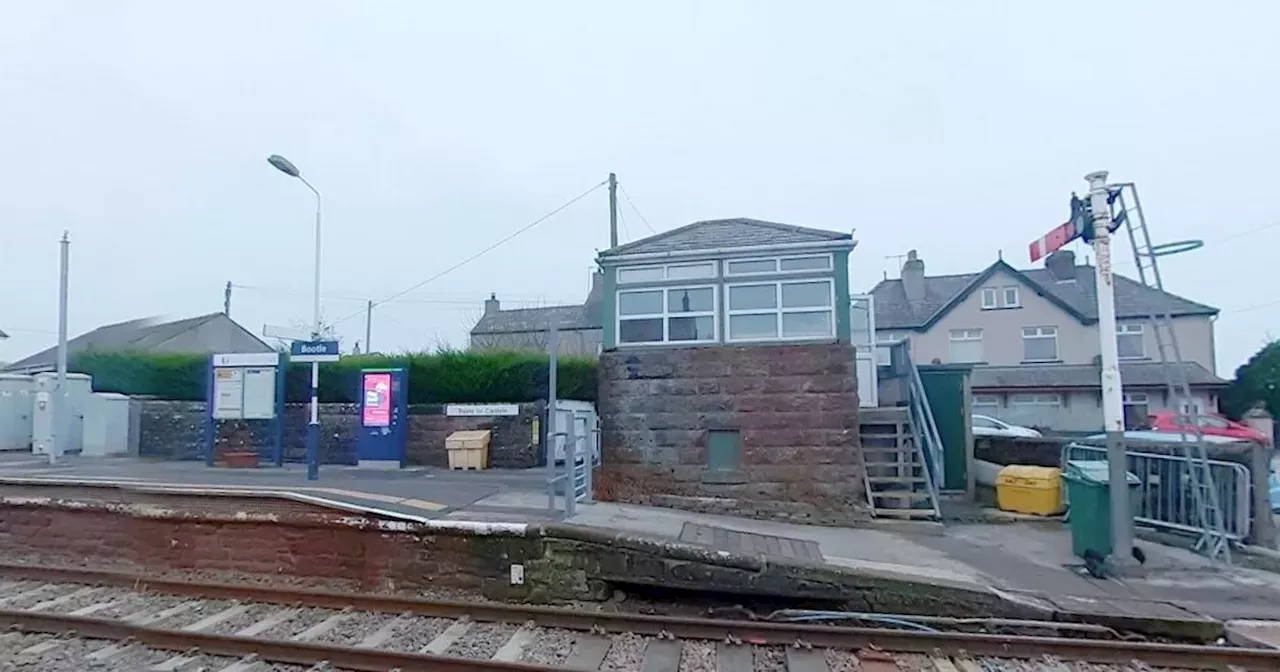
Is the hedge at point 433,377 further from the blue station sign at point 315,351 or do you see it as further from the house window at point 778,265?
the house window at point 778,265

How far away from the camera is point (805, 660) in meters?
5.92

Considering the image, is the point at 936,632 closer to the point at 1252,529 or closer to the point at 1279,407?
the point at 1252,529

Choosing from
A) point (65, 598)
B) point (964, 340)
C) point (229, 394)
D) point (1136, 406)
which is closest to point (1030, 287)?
point (964, 340)

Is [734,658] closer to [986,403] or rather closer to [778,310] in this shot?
[778,310]

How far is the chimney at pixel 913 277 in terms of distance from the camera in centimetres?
3722

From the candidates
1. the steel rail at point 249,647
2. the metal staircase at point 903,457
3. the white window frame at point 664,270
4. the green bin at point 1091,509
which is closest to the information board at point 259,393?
the white window frame at point 664,270

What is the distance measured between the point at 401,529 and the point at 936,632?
5.42m

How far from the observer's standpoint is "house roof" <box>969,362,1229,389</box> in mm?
29609

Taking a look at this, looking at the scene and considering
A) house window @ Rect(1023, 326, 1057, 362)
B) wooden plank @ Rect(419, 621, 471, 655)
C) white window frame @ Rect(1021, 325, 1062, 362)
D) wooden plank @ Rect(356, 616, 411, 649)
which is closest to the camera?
wooden plank @ Rect(419, 621, 471, 655)

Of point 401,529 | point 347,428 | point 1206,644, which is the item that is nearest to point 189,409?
point 347,428

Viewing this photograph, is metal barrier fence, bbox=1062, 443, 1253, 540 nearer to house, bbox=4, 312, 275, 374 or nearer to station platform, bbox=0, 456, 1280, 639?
station platform, bbox=0, 456, 1280, 639

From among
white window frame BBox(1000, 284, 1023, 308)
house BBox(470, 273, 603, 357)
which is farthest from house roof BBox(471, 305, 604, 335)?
white window frame BBox(1000, 284, 1023, 308)

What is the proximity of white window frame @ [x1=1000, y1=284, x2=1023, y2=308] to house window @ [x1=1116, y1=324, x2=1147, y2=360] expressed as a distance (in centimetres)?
396

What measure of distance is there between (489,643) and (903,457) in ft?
26.6
